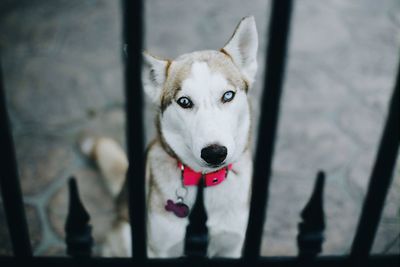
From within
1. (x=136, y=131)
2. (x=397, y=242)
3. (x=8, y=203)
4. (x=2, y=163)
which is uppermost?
(x=136, y=131)

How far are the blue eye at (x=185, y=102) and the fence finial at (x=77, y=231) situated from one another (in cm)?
68

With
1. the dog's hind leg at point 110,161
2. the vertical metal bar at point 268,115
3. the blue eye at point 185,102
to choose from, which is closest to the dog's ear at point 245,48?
the blue eye at point 185,102

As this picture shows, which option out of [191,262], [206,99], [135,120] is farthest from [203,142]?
[135,120]

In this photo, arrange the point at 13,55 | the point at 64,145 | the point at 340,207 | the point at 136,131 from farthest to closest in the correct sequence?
the point at 13,55 → the point at 64,145 → the point at 340,207 → the point at 136,131

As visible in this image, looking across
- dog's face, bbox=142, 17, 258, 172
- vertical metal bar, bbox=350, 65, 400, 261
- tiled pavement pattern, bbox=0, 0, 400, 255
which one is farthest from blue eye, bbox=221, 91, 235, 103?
tiled pavement pattern, bbox=0, 0, 400, 255

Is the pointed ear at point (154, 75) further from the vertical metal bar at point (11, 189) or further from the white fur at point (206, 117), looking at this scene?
the vertical metal bar at point (11, 189)

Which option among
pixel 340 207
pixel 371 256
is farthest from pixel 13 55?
pixel 371 256

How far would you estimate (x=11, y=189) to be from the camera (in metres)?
1.30

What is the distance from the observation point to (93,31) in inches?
182

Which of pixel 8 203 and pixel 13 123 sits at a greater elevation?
pixel 8 203

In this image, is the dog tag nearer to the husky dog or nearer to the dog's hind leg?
the husky dog

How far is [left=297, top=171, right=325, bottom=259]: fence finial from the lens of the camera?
1.38 meters

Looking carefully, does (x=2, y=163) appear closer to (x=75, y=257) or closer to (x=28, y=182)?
(x=75, y=257)

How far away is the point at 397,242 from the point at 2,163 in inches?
95.9
